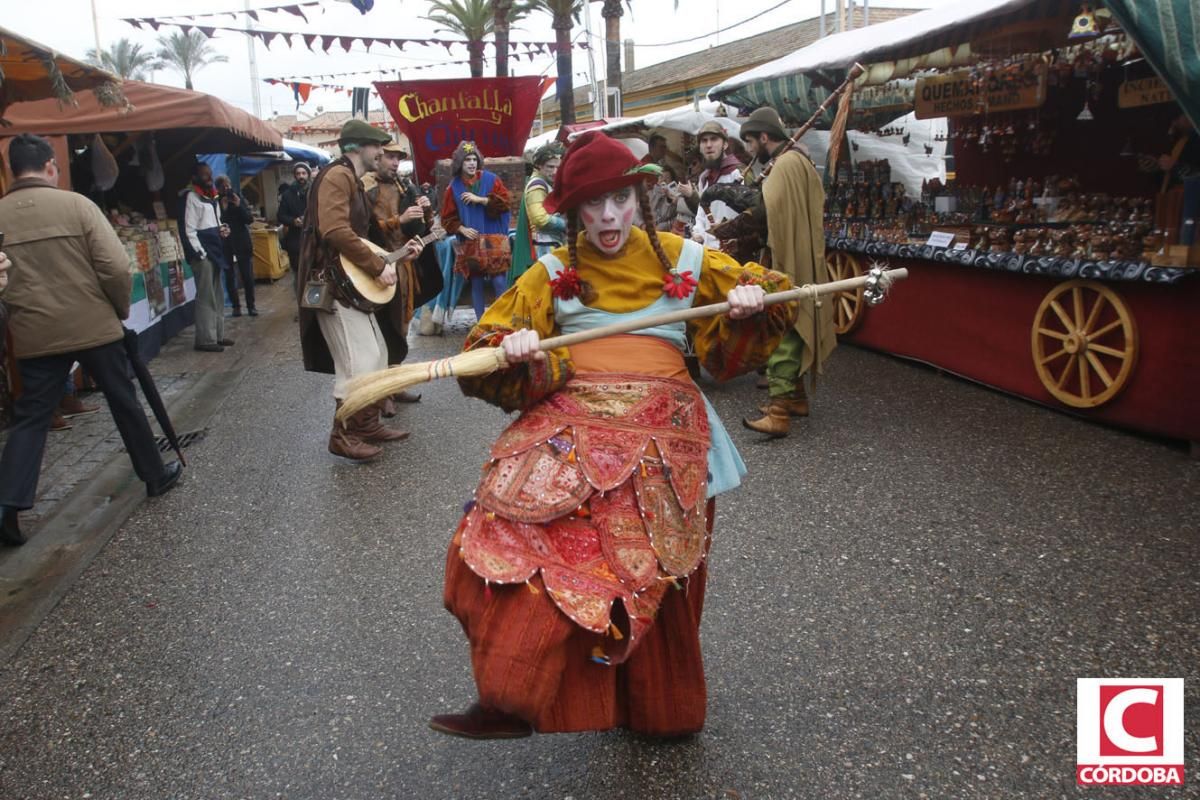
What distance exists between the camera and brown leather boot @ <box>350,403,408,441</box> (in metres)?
5.64

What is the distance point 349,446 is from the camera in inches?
219

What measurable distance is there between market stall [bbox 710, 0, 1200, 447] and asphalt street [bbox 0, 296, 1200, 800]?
0.51m

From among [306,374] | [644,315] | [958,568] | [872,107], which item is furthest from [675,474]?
[872,107]

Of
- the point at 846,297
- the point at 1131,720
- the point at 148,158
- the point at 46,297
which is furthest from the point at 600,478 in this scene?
the point at 148,158

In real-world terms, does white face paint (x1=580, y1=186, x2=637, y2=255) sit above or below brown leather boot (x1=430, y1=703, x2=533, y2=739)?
above

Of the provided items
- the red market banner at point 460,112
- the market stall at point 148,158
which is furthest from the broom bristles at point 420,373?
the red market banner at point 460,112

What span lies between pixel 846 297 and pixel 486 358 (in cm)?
679

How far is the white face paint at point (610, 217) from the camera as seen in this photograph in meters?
2.32

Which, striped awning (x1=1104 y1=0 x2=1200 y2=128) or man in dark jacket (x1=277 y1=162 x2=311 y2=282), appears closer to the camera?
striped awning (x1=1104 y1=0 x2=1200 y2=128)

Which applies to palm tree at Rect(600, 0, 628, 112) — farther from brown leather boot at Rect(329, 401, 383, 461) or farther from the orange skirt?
the orange skirt

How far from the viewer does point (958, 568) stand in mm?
3779

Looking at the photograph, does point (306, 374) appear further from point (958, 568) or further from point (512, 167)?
point (958, 568)

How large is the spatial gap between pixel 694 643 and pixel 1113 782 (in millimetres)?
1179

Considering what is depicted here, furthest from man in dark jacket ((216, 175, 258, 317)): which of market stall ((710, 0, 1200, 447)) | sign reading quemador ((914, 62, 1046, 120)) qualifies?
sign reading quemador ((914, 62, 1046, 120))
